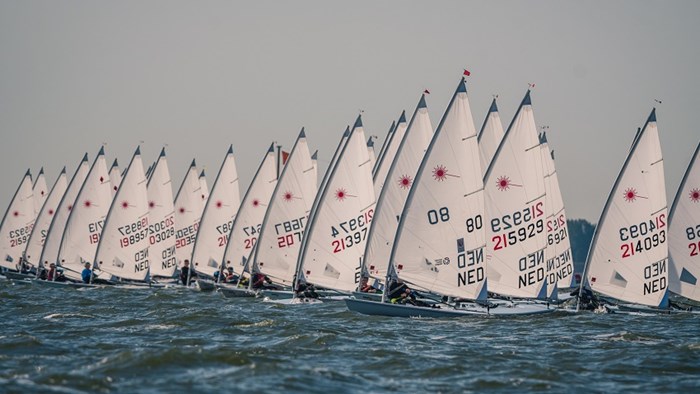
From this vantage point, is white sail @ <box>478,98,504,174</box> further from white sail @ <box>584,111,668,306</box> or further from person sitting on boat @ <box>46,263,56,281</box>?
person sitting on boat @ <box>46,263,56,281</box>

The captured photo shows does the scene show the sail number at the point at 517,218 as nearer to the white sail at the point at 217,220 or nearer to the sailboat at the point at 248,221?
the sailboat at the point at 248,221

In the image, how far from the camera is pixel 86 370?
2048 cm

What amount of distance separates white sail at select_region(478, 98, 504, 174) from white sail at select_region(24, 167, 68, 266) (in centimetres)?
2928

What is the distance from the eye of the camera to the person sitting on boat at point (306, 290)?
39.9 metres

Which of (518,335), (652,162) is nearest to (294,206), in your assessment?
(652,162)

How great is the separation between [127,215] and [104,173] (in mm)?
3109

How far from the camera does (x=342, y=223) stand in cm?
4000

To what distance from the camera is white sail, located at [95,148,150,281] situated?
53.0m

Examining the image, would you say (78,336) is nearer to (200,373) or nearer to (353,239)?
(200,373)

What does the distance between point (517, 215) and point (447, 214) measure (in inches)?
167

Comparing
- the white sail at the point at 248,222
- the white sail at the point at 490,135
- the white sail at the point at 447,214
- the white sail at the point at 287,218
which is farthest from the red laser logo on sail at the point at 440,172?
the white sail at the point at 248,222

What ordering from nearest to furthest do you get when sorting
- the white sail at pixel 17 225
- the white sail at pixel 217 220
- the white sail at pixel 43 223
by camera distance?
1. the white sail at pixel 217 220
2. the white sail at pixel 43 223
3. the white sail at pixel 17 225

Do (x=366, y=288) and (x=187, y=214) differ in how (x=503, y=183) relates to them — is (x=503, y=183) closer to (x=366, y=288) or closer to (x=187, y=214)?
(x=366, y=288)

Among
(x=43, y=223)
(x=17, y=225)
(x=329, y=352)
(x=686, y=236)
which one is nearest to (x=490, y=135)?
(x=686, y=236)
